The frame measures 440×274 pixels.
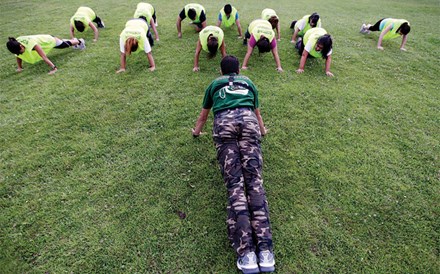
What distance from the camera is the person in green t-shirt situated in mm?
3115

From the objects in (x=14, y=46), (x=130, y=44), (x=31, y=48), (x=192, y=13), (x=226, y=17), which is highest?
(x=192, y=13)

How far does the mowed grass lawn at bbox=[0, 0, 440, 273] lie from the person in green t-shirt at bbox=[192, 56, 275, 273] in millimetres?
387

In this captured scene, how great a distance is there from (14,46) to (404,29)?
1169 centimetres

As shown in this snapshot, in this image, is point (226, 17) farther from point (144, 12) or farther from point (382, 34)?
point (382, 34)

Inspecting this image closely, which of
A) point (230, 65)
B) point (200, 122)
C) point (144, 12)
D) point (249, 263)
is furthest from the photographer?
point (144, 12)

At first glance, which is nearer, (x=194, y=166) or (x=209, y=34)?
(x=194, y=166)

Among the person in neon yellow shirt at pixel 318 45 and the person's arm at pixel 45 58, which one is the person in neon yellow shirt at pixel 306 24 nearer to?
the person in neon yellow shirt at pixel 318 45

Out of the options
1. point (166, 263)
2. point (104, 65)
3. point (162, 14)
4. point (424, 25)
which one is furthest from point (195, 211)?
point (424, 25)

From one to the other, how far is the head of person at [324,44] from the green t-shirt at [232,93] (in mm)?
3494

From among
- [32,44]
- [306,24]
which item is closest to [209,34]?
[306,24]

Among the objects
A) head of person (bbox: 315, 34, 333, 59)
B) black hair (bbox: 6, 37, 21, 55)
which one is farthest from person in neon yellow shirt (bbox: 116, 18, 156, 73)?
head of person (bbox: 315, 34, 333, 59)

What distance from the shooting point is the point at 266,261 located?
10.1 ft

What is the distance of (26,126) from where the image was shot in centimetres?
554

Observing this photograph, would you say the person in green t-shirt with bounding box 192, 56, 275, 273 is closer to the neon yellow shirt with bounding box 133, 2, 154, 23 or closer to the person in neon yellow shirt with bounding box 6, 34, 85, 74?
the person in neon yellow shirt with bounding box 6, 34, 85, 74
